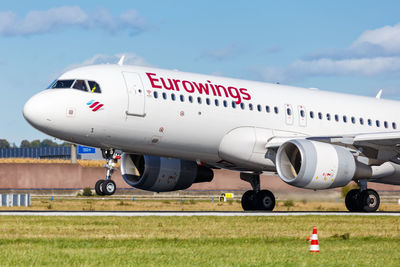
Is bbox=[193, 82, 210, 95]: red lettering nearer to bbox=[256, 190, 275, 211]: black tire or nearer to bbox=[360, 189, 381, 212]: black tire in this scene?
bbox=[256, 190, 275, 211]: black tire

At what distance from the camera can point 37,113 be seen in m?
23.9

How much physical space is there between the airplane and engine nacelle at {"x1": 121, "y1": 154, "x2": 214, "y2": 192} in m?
0.04

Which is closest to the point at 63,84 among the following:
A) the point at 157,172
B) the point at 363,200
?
the point at 157,172

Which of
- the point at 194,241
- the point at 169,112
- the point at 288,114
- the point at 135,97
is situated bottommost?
the point at 194,241

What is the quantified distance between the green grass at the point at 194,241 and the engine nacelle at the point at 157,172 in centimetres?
652

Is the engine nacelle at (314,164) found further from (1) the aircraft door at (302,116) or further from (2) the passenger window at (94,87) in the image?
(2) the passenger window at (94,87)

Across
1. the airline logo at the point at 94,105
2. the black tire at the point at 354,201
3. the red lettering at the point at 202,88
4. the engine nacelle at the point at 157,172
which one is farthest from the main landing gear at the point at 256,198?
the airline logo at the point at 94,105

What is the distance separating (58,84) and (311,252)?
13.2m

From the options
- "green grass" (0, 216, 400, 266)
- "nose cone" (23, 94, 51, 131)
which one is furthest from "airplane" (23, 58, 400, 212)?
"green grass" (0, 216, 400, 266)

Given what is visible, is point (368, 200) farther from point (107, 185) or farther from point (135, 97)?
point (107, 185)

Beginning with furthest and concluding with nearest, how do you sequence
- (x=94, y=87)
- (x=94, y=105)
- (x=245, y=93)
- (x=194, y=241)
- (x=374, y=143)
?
(x=245, y=93)
(x=374, y=143)
(x=94, y=87)
(x=94, y=105)
(x=194, y=241)

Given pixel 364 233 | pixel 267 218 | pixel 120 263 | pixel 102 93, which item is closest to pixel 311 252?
pixel 120 263

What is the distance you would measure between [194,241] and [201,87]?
1103cm

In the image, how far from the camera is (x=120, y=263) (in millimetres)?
12773
